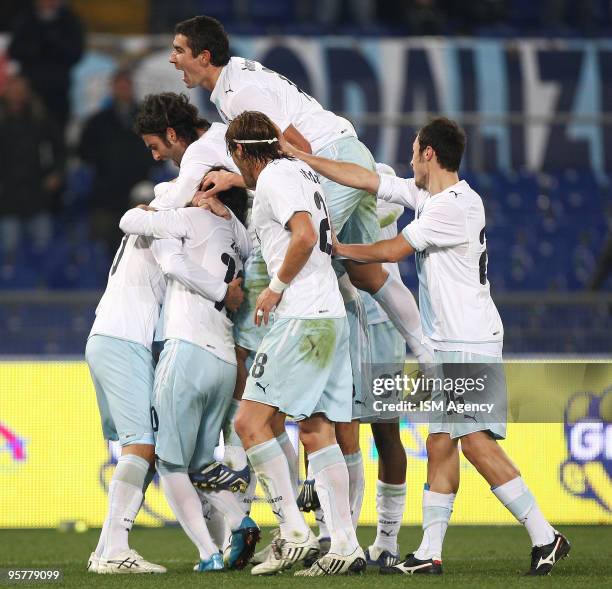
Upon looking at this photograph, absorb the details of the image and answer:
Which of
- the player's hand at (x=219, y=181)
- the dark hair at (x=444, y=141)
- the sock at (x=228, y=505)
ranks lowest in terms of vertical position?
the sock at (x=228, y=505)

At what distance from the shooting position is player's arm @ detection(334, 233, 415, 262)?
6.24m

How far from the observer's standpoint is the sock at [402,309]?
22.8 feet

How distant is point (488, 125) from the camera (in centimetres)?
1418

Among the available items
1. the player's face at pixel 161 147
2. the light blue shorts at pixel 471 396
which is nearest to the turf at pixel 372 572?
the light blue shorts at pixel 471 396

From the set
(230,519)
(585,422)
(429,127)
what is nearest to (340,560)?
(230,519)

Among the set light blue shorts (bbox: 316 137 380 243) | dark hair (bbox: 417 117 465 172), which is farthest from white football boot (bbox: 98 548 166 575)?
dark hair (bbox: 417 117 465 172)

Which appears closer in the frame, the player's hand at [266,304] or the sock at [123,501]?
the player's hand at [266,304]

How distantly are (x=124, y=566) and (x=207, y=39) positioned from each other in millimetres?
2827

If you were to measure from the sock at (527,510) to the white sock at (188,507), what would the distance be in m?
1.53

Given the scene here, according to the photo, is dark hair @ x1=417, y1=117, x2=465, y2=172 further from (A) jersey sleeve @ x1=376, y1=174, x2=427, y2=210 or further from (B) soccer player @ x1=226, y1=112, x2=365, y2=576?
(B) soccer player @ x1=226, y1=112, x2=365, y2=576

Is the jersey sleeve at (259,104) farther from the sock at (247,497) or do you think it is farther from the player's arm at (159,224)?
the sock at (247,497)

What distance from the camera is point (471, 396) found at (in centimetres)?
616

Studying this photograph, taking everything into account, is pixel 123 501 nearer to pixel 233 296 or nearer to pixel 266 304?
pixel 233 296

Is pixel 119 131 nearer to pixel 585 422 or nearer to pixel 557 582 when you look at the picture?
pixel 585 422
